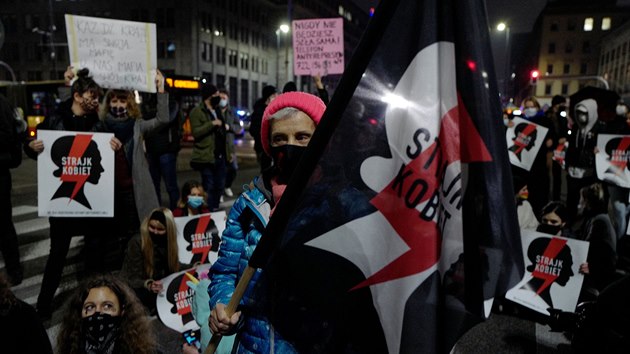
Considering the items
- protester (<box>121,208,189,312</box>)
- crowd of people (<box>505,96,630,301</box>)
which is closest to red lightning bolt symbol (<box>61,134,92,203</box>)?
protester (<box>121,208,189,312</box>)

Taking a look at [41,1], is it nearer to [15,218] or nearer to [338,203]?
[15,218]

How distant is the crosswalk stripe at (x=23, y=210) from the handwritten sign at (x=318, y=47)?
5081 mm

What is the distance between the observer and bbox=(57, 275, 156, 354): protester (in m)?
2.77

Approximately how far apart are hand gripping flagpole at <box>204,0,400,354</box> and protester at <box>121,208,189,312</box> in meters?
3.13

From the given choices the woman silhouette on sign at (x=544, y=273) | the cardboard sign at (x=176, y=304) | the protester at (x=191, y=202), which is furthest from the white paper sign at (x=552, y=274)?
the protester at (x=191, y=202)

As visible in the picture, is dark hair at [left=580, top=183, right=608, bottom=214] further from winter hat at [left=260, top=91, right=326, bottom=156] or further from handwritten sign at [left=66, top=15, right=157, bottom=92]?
handwritten sign at [left=66, top=15, right=157, bottom=92]

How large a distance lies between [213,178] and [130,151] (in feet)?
11.8

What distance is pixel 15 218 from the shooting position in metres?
7.54

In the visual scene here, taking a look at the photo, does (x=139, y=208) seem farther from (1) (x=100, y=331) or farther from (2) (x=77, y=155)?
(1) (x=100, y=331)

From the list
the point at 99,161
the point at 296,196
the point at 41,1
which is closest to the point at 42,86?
the point at 99,161

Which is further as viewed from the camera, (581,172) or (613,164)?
(581,172)

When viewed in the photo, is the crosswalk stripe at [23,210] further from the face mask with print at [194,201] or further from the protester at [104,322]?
the protester at [104,322]

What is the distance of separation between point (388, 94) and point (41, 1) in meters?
84.8

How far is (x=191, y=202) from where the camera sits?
5.62m
